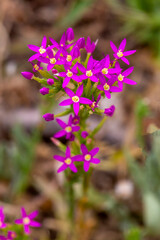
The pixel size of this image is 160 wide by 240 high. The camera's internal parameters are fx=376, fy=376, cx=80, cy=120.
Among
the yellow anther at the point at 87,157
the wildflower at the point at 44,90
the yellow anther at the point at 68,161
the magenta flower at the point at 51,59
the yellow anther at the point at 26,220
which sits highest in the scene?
the magenta flower at the point at 51,59

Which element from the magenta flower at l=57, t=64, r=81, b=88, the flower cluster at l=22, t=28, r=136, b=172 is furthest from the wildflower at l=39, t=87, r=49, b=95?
the magenta flower at l=57, t=64, r=81, b=88

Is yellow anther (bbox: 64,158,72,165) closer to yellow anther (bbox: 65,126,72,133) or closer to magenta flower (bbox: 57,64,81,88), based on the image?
yellow anther (bbox: 65,126,72,133)

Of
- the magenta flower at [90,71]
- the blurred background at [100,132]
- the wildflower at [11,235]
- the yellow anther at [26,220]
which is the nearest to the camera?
the magenta flower at [90,71]

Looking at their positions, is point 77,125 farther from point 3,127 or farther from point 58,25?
point 58,25

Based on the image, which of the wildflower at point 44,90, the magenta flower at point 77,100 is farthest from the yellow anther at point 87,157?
the wildflower at point 44,90

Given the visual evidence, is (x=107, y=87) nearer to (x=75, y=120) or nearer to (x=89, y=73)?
(x=89, y=73)

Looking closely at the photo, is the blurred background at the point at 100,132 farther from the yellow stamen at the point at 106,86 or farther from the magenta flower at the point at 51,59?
the magenta flower at the point at 51,59

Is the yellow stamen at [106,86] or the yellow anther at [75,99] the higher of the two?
the yellow stamen at [106,86]
